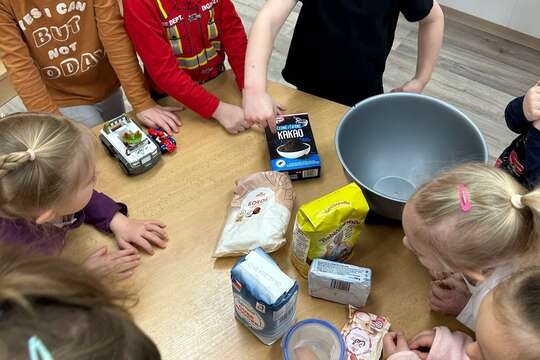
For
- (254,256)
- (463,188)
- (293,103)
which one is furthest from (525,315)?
(293,103)

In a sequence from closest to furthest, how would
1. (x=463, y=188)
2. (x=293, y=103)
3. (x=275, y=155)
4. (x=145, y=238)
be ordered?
(x=463, y=188) < (x=145, y=238) < (x=275, y=155) < (x=293, y=103)

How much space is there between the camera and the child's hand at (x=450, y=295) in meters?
0.77

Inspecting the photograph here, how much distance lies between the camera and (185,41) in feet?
3.80

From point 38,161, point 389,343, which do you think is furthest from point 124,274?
point 389,343

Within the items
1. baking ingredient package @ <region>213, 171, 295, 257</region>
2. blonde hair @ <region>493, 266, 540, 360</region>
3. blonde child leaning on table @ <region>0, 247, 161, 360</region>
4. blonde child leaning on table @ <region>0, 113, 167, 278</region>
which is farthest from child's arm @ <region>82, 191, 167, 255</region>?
blonde hair @ <region>493, 266, 540, 360</region>

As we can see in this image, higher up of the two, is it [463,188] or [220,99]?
[463,188]

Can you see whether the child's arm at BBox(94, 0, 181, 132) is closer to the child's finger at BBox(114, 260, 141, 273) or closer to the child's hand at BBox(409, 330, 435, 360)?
the child's finger at BBox(114, 260, 141, 273)

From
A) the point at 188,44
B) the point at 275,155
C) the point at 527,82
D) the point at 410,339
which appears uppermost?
the point at 188,44

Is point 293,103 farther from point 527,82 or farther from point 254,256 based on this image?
point 527,82

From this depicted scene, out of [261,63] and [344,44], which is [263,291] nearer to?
[261,63]

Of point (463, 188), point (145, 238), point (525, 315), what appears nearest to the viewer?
point (525, 315)

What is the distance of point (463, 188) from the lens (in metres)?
0.67

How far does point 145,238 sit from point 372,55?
717 millimetres

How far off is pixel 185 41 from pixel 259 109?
350 millimetres
